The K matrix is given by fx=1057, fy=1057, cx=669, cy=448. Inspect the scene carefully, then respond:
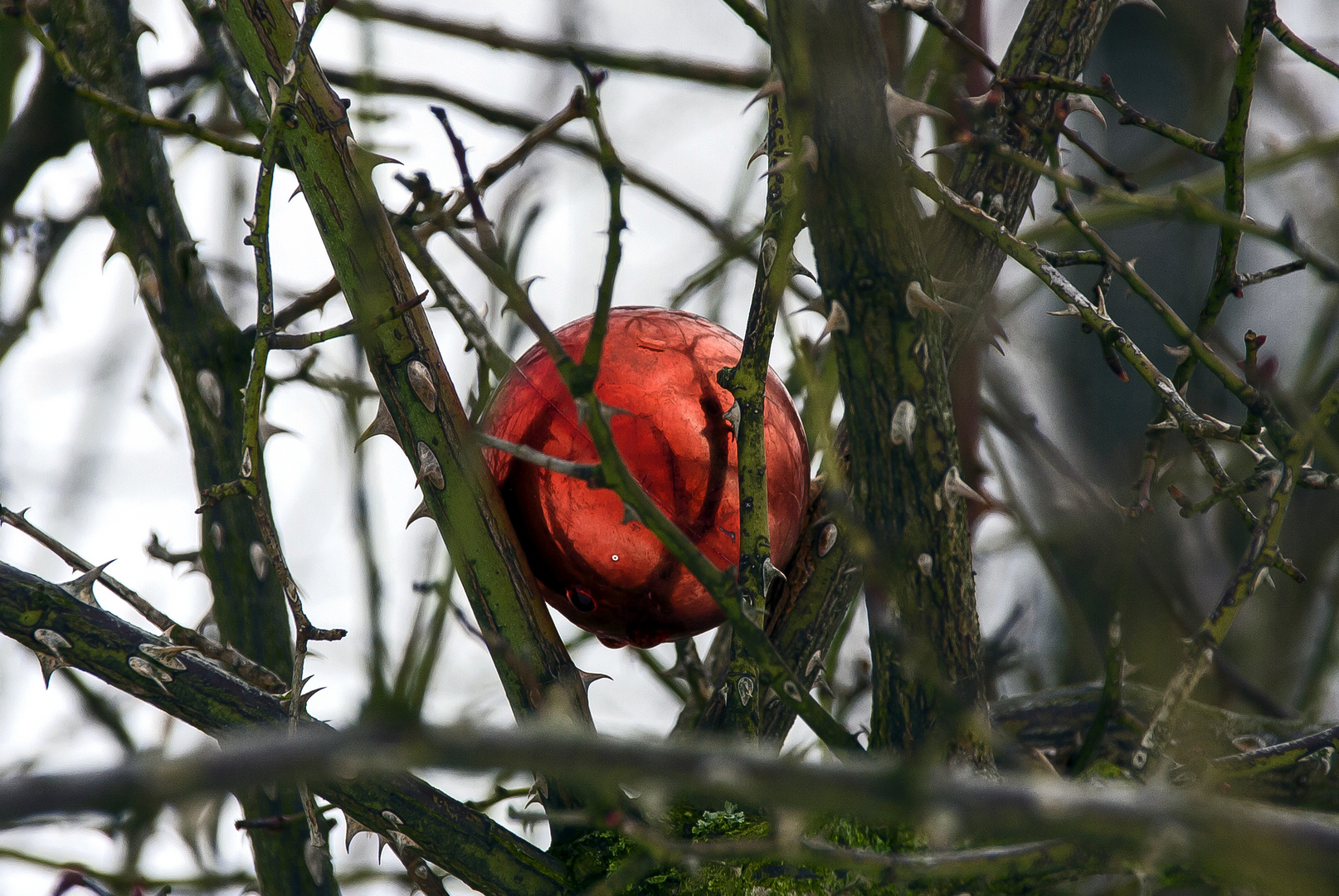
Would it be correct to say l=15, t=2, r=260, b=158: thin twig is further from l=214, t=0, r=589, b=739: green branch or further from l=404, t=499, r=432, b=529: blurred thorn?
l=404, t=499, r=432, b=529: blurred thorn

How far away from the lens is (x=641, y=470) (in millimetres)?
1299

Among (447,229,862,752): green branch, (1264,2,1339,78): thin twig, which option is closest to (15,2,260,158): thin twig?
(447,229,862,752): green branch

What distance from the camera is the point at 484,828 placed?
1.30 m

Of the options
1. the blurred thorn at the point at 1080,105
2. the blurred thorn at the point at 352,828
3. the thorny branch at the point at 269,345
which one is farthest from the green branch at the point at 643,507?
the blurred thorn at the point at 1080,105

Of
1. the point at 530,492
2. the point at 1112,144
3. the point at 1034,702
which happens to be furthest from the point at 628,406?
the point at 1112,144

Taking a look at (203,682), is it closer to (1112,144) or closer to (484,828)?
(484,828)

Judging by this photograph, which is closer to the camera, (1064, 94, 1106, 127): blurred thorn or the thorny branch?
the thorny branch

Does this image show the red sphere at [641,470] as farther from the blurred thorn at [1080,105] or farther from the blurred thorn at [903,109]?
the blurred thorn at [1080,105]

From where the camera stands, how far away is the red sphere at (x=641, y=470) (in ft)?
4.32

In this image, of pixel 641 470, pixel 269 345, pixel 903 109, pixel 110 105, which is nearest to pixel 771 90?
pixel 903 109

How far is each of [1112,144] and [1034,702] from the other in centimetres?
389

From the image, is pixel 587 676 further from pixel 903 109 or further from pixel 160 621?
pixel 903 109

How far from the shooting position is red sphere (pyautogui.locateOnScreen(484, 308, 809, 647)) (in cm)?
132

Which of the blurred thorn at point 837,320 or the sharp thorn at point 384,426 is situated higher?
the sharp thorn at point 384,426
